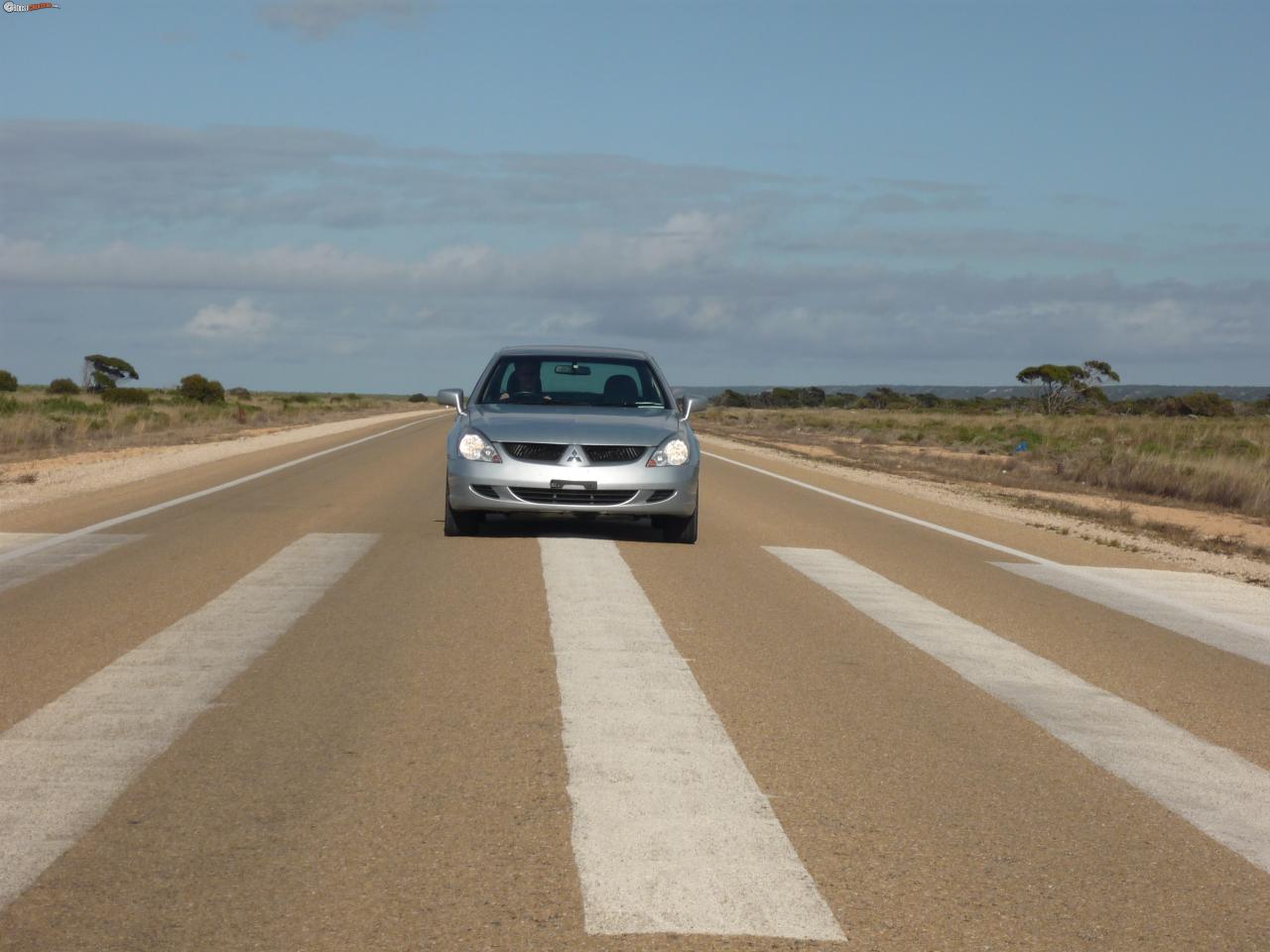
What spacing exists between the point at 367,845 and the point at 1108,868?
2152 mm

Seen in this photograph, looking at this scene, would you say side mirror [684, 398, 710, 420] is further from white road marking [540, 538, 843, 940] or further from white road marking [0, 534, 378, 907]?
white road marking [540, 538, 843, 940]

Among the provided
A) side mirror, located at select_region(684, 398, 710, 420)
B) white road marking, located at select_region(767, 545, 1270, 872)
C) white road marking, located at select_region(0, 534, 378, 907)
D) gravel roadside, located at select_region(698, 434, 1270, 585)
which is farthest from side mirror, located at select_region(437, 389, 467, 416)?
gravel roadside, located at select_region(698, 434, 1270, 585)

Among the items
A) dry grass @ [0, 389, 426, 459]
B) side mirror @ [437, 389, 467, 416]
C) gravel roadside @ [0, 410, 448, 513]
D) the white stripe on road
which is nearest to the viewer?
the white stripe on road

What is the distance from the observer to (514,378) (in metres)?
12.6

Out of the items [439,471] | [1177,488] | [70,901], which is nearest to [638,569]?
[70,901]

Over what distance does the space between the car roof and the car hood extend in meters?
0.84

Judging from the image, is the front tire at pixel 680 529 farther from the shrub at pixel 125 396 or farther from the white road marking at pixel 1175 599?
the shrub at pixel 125 396

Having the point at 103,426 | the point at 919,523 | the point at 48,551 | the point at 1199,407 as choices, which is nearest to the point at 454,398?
the point at 48,551

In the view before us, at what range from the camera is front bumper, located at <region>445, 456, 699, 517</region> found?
35.9 feet

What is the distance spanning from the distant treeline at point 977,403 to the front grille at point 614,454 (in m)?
66.9

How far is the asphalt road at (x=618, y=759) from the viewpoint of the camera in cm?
367

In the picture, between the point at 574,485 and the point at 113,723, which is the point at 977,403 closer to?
the point at 574,485

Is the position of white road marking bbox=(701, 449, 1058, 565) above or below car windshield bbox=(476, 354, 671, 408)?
below

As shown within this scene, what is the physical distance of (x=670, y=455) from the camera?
11.2 metres
